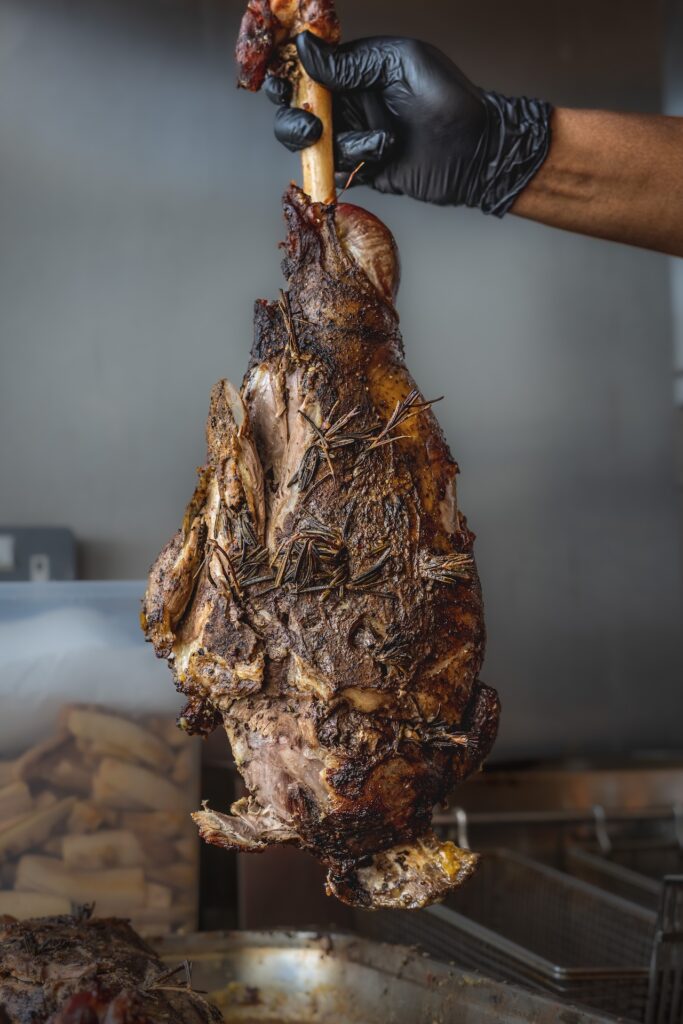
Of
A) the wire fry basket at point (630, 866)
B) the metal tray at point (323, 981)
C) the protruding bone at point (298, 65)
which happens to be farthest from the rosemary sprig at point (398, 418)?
the wire fry basket at point (630, 866)

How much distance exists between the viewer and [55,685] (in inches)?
88.4

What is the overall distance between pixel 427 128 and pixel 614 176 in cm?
42

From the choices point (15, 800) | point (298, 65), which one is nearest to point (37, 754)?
point (15, 800)

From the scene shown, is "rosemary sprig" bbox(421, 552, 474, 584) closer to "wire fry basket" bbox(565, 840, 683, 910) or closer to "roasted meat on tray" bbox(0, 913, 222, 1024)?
"roasted meat on tray" bbox(0, 913, 222, 1024)

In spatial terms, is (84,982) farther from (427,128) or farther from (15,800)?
(427,128)

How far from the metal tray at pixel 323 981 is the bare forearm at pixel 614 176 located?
5.18 feet

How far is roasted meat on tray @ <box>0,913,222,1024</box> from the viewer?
1208 mm

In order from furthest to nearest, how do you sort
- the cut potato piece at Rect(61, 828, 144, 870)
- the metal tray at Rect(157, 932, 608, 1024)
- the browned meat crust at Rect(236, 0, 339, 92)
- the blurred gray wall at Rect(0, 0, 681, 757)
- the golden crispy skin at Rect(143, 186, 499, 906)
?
the blurred gray wall at Rect(0, 0, 681, 757) < the cut potato piece at Rect(61, 828, 144, 870) < the browned meat crust at Rect(236, 0, 339, 92) < the metal tray at Rect(157, 932, 608, 1024) < the golden crispy skin at Rect(143, 186, 499, 906)

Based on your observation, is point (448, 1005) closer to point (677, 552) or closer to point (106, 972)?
point (106, 972)

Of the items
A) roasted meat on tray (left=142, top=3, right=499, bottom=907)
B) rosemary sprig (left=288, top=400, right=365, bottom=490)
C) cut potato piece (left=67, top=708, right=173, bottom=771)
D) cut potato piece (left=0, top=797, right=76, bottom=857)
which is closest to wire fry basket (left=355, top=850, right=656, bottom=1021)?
roasted meat on tray (left=142, top=3, right=499, bottom=907)

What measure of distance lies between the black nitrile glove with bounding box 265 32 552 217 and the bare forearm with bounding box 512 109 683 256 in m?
0.05

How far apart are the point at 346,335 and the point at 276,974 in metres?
1.17

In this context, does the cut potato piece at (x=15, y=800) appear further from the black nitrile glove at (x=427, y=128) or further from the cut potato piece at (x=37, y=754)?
the black nitrile glove at (x=427, y=128)

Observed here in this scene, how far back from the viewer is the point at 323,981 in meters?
1.86
